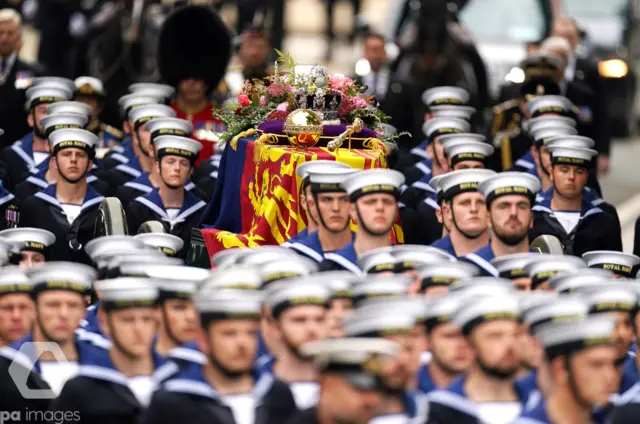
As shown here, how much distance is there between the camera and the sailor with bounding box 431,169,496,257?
453 inches

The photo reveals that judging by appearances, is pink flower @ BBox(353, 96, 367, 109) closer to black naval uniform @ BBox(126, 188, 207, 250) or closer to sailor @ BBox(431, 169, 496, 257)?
black naval uniform @ BBox(126, 188, 207, 250)

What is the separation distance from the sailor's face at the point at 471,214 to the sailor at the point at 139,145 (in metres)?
3.59

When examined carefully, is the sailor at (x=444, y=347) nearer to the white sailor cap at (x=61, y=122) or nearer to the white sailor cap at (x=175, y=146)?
the white sailor cap at (x=175, y=146)

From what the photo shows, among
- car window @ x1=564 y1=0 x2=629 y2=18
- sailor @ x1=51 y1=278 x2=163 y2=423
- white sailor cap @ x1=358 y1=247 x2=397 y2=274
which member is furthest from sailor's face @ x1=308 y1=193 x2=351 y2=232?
car window @ x1=564 y1=0 x2=629 y2=18

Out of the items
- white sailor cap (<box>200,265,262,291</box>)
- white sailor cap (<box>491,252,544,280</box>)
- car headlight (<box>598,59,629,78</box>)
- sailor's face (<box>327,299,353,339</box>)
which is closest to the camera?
sailor's face (<box>327,299,353,339</box>)

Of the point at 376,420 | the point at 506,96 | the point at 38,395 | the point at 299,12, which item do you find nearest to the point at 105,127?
the point at 506,96

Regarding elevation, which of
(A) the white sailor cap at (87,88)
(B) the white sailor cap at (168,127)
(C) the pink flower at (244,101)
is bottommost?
(B) the white sailor cap at (168,127)

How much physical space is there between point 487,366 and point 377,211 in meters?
2.65

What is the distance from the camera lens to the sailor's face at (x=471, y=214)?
11.5 metres

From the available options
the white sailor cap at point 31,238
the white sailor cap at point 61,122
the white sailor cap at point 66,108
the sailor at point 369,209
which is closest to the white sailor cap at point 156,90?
the white sailor cap at point 66,108

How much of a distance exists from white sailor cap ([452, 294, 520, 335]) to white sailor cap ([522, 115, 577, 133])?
5.98 metres

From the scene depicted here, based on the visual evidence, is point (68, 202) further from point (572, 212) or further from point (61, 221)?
point (572, 212)

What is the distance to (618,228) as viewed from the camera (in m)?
13.6

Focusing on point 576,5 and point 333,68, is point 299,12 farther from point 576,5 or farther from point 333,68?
point 576,5
